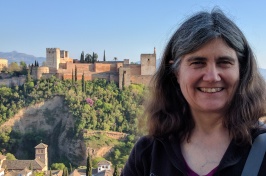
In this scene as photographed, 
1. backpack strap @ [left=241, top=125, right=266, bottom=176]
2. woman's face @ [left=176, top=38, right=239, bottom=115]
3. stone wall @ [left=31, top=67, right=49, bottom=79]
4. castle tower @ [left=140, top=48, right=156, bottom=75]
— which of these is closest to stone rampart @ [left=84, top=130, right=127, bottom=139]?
castle tower @ [left=140, top=48, right=156, bottom=75]

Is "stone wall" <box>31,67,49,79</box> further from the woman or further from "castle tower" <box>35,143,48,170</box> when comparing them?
the woman

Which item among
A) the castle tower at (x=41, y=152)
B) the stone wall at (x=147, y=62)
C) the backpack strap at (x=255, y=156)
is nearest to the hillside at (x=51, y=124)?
the castle tower at (x=41, y=152)

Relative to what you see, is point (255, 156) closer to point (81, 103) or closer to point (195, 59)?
point (195, 59)

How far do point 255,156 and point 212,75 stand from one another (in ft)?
1.16

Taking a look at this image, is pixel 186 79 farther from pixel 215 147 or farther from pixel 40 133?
pixel 40 133

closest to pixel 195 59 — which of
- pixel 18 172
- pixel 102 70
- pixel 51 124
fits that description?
pixel 18 172

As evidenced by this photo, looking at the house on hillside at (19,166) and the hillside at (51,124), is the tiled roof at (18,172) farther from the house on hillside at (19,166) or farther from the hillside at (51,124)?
the hillside at (51,124)

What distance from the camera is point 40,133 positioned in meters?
29.9

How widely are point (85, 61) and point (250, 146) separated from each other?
3284cm

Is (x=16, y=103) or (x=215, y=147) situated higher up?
(x=215, y=147)

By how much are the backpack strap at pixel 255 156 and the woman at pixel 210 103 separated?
0.03 meters

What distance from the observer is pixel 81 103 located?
29406 millimetres

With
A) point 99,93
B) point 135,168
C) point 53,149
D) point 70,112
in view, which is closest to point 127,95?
point 99,93

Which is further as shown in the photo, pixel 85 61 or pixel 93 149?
pixel 85 61
